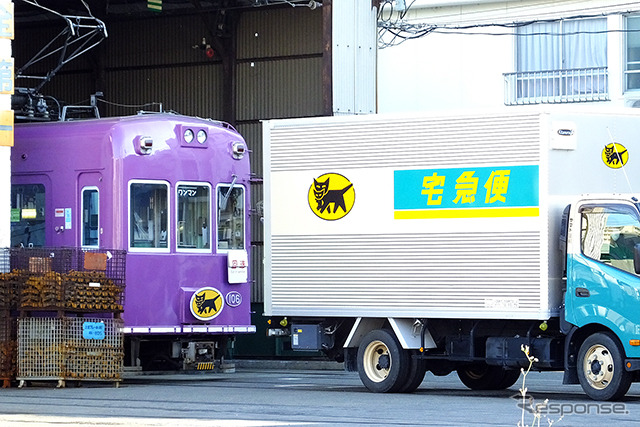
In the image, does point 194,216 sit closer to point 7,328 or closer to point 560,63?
point 7,328

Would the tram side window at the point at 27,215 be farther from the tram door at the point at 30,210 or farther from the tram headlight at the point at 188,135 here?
the tram headlight at the point at 188,135

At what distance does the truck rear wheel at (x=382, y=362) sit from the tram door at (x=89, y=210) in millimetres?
4480

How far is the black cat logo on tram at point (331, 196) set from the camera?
60.2 feet

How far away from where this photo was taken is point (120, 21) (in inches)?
1251

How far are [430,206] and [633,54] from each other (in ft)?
40.6

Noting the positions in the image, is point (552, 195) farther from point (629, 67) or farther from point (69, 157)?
point (629, 67)

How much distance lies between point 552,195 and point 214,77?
1515 centimetres

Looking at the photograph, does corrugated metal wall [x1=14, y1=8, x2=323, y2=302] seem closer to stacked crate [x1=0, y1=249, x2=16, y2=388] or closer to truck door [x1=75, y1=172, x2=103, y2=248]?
truck door [x1=75, y1=172, x2=103, y2=248]

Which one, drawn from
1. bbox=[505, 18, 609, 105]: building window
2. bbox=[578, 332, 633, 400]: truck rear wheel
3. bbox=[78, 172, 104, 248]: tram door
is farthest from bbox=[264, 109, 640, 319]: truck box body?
bbox=[505, 18, 609, 105]: building window

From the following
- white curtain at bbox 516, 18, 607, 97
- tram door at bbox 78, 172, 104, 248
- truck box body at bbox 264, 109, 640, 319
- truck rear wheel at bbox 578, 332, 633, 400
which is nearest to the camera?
truck rear wheel at bbox 578, 332, 633, 400

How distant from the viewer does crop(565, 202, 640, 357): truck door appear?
15805mm

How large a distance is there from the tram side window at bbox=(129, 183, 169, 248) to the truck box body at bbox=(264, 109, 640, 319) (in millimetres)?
1981

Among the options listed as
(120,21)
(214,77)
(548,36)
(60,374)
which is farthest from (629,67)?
(60,374)

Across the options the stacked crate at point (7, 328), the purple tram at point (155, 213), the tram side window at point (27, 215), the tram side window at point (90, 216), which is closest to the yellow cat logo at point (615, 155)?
the purple tram at point (155, 213)
